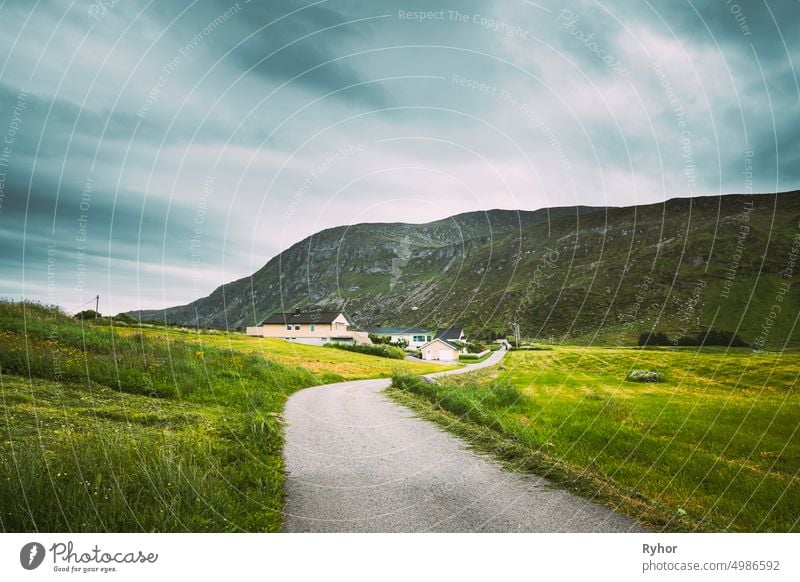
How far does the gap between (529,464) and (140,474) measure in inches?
247

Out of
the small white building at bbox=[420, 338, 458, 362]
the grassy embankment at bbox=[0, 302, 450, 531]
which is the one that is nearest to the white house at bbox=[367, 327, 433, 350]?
the small white building at bbox=[420, 338, 458, 362]

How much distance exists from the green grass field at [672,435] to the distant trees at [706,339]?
234 mm

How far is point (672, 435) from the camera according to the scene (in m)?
7.66

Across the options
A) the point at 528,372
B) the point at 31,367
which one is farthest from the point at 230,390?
the point at 528,372

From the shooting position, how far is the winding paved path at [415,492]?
216 inches

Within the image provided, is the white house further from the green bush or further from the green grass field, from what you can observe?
the green grass field

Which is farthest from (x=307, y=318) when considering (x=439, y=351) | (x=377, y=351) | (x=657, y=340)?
(x=657, y=340)

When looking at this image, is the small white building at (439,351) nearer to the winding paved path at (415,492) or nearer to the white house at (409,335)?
the white house at (409,335)
